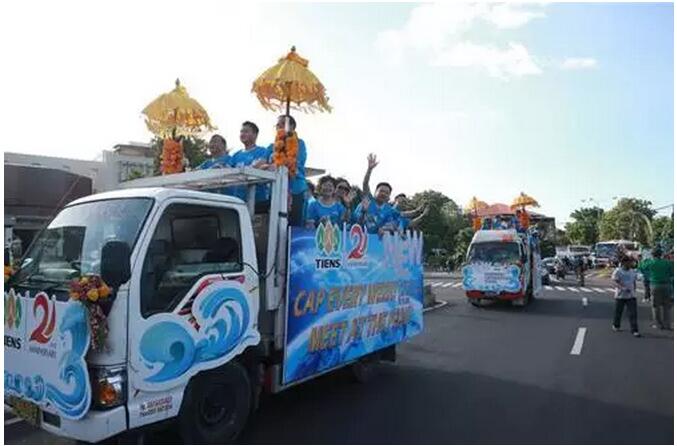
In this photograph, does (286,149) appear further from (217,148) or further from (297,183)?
(217,148)

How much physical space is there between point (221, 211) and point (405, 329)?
12.3ft

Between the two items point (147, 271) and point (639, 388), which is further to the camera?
point (639, 388)

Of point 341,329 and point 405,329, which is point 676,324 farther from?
point 341,329

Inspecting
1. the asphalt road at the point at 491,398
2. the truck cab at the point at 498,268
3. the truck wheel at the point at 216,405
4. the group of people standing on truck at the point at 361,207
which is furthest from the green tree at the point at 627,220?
the truck wheel at the point at 216,405

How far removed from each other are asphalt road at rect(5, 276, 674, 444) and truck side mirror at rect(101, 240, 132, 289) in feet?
5.52

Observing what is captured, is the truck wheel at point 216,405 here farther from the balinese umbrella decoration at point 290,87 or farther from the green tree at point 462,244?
the green tree at point 462,244

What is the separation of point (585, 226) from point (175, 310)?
7904cm

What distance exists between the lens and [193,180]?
16.8 ft

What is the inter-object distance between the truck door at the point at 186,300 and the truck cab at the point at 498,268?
12490 mm

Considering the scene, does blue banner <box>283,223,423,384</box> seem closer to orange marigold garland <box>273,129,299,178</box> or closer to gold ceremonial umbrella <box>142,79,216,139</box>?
orange marigold garland <box>273,129,299,178</box>

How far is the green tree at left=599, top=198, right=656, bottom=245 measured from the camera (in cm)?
6169

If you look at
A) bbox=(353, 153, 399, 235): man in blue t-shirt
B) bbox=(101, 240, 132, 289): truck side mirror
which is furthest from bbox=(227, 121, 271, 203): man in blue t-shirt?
bbox=(101, 240, 132, 289): truck side mirror

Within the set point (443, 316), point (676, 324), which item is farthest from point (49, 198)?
point (676, 324)

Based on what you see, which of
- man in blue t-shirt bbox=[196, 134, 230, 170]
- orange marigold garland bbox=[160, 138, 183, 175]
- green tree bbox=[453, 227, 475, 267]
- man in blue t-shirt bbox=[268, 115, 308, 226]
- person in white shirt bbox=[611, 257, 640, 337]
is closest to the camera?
man in blue t-shirt bbox=[268, 115, 308, 226]
